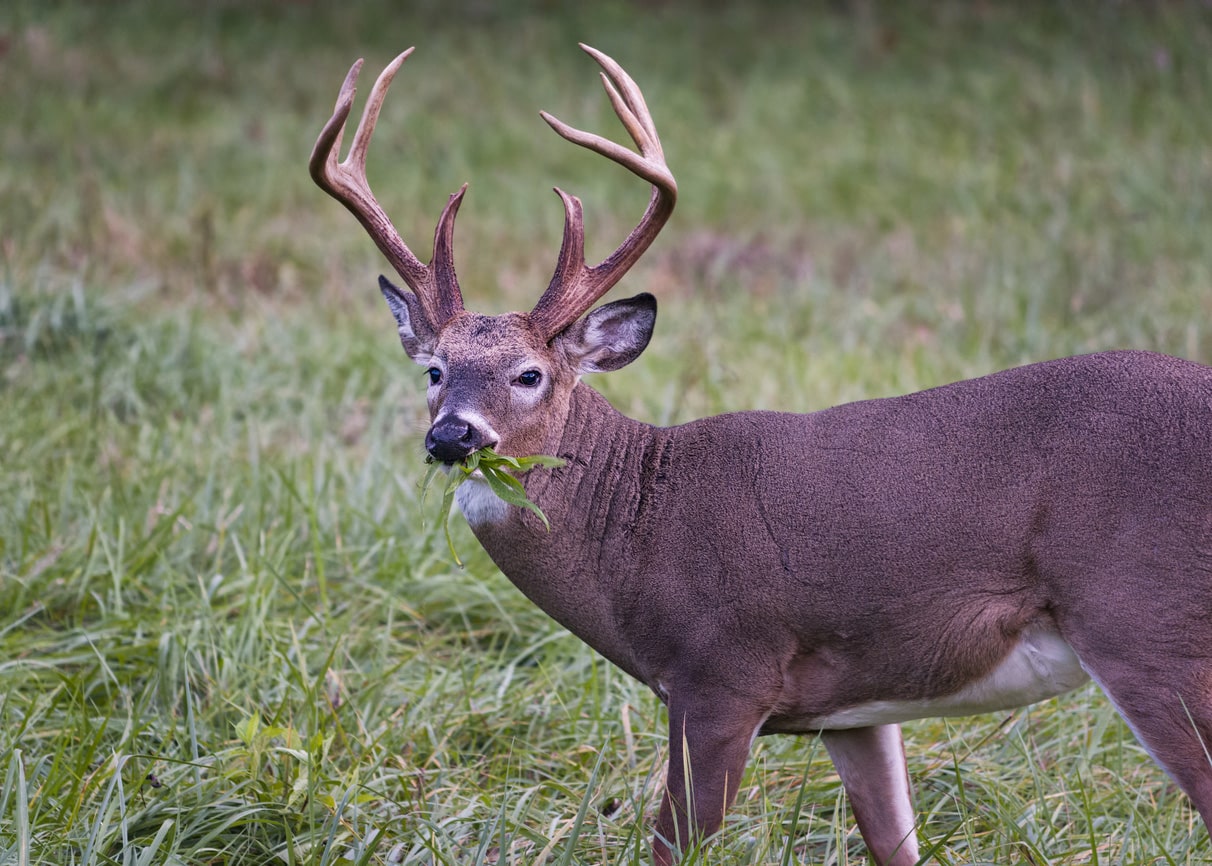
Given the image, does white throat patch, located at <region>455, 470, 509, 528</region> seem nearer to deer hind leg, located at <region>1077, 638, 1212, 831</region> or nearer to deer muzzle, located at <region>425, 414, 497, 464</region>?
deer muzzle, located at <region>425, 414, 497, 464</region>

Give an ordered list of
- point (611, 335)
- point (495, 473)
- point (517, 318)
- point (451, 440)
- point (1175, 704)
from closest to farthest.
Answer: point (1175, 704) < point (451, 440) < point (495, 473) < point (517, 318) < point (611, 335)

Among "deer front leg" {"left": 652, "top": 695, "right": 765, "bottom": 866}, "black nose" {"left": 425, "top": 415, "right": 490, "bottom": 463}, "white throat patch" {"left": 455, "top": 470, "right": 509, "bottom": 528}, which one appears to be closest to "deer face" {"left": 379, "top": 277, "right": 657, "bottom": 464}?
"black nose" {"left": 425, "top": 415, "right": 490, "bottom": 463}

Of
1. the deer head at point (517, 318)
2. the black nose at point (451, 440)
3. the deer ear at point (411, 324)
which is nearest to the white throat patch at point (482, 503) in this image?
the deer head at point (517, 318)

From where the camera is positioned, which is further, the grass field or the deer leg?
the grass field

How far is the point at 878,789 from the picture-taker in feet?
12.0

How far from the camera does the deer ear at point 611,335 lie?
379 cm

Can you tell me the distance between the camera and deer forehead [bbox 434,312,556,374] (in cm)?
358

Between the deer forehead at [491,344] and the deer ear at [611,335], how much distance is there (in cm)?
10

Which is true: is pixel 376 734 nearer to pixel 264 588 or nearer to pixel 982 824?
pixel 264 588

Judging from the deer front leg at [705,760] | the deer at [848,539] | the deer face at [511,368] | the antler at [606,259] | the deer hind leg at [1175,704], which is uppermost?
the antler at [606,259]

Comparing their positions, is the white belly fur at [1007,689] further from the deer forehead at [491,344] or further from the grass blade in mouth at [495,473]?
the deer forehead at [491,344]

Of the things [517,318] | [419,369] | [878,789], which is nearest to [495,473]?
[517,318]

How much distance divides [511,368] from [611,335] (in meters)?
0.38

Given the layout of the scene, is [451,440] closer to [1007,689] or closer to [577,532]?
[577,532]
